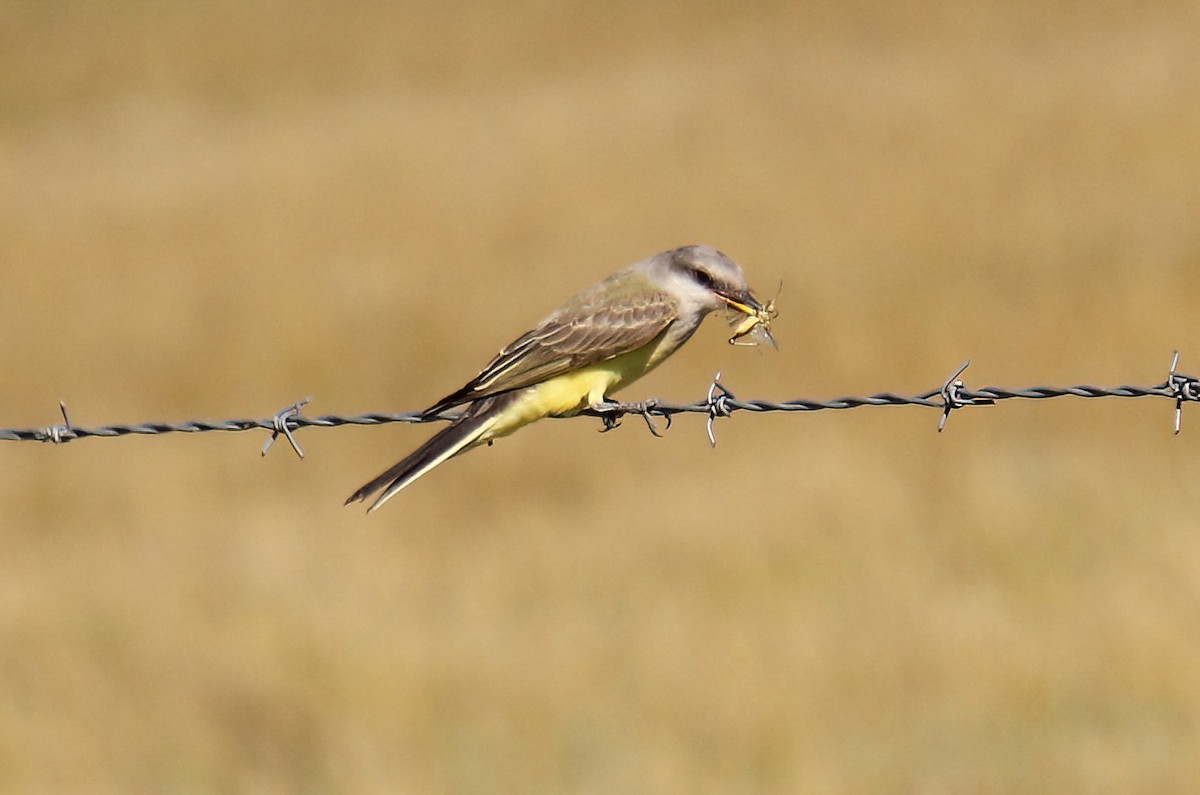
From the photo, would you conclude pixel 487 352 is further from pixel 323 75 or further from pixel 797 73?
pixel 323 75

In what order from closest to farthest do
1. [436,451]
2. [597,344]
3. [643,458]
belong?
[436,451]
[597,344]
[643,458]

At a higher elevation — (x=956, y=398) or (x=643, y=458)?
(x=643, y=458)

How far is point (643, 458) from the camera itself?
592 inches

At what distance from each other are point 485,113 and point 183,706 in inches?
676

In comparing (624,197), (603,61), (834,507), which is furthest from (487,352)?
(603,61)

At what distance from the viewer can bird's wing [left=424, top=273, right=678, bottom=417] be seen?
21.6 ft

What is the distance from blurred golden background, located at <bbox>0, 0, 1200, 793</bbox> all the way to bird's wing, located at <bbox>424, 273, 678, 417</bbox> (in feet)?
13.5

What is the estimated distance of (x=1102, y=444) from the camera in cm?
1398

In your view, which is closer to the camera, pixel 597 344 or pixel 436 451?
pixel 436 451

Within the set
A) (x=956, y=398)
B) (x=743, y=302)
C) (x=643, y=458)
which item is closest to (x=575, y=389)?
(x=743, y=302)

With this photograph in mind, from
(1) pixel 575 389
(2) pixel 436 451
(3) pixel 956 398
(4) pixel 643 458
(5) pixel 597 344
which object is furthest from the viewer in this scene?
(4) pixel 643 458

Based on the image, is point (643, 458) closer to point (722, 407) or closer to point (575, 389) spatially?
point (575, 389)

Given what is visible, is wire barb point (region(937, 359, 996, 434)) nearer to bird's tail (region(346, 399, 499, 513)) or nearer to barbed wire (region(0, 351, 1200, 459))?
barbed wire (region(0, 351, 1200, 459))

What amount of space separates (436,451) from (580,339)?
0.88 meters
